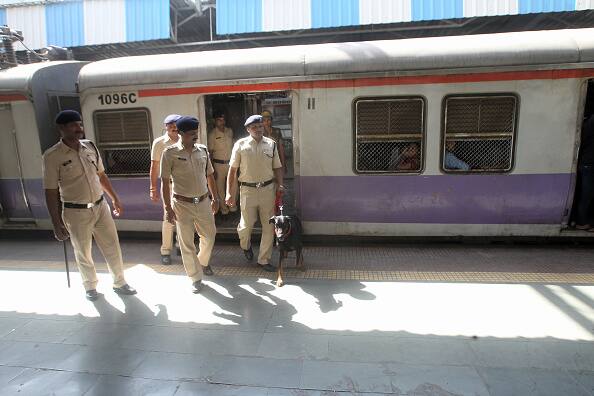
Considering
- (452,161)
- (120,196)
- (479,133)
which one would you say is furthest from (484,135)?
(120,196)

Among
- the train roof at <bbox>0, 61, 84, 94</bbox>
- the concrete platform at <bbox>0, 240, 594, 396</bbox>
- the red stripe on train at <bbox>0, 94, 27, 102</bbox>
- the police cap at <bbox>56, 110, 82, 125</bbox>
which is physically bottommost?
the concrete platform at <bbox>0, 240, 594, 396</bbox>

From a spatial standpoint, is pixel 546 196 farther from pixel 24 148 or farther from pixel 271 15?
pixel 24 148

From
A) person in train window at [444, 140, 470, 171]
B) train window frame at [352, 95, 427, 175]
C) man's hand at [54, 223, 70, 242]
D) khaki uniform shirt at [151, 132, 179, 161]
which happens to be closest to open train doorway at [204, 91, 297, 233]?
khaki uniform shirt at [151, 132, 179, 161]

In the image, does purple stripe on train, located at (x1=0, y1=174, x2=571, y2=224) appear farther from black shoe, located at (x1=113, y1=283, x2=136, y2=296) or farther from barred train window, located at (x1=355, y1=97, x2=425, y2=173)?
black shoe, located at (x1=113, y1=283, x2=136, y2=296)

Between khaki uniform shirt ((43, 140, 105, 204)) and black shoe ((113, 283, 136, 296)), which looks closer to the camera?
khaki uniform shirt ((43, 140, 105, 204))

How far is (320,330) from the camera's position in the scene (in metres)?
3.48

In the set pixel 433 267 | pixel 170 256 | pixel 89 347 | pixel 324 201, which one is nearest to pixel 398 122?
pixel 324 201

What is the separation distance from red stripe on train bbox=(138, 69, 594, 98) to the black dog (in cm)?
181

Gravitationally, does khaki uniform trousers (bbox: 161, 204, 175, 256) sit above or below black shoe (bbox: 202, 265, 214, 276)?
above

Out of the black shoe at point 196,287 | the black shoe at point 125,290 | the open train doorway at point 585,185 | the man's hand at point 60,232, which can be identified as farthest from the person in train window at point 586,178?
the man's hand at point 60,232

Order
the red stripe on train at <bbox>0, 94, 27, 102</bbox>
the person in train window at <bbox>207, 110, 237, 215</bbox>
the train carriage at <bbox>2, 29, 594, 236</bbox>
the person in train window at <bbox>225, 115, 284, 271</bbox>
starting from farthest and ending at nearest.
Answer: the person in train window at <bbox>207, 110, 237, 215</bbox> → the red stripe on train at <bbox>0, 94, 27, 102</bbox> → the train carriage at <bbox>2, 29, 594, 236</bbox> → the person in train window at <bbox>225, 115, 284, 271</bbox>

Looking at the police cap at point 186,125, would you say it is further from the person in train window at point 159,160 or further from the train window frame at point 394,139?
the train window frame at point 394,139

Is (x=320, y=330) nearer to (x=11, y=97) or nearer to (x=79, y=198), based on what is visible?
(x=79, y=198)

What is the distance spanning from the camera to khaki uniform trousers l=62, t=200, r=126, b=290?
13.2 ft
